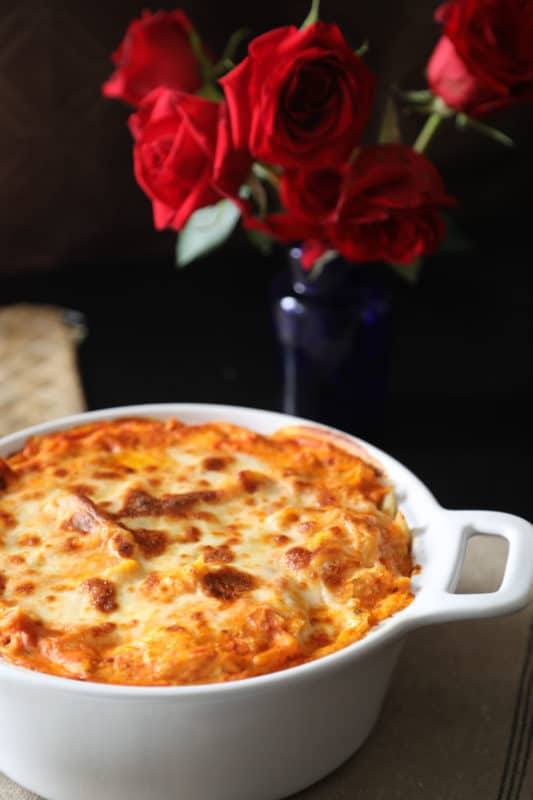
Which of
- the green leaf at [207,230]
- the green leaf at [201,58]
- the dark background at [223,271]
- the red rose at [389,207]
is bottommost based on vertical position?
the dark background at [223,271]

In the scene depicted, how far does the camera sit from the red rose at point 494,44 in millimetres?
1500

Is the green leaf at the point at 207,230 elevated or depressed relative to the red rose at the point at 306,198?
depressed

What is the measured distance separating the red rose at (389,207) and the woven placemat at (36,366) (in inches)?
23.1

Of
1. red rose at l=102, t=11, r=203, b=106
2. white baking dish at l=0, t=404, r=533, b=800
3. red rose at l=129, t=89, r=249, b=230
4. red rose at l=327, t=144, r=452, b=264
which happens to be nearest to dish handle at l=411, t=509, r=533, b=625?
white baking dish at l=0, t=404, r=533, b=800

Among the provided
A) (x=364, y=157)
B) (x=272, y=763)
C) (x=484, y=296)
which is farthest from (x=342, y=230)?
(x=484, y=296)

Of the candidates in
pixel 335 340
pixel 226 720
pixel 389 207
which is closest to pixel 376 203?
pixel 389 207

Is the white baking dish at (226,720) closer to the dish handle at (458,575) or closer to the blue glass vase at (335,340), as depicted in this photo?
the dish handle at (458,575)

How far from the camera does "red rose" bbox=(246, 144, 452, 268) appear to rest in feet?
4.89

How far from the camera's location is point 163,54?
159 cm

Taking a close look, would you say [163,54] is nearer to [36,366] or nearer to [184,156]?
[184,156]

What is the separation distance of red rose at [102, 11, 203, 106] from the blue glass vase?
0.30 meters

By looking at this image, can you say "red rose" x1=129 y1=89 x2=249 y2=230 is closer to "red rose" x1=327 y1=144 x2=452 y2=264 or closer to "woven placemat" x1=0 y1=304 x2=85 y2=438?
"red rose" x1=327 y1=144 x2=452 y2=264

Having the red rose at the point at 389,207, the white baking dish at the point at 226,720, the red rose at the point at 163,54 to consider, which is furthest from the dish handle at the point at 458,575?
the red rose at the point at 163,54

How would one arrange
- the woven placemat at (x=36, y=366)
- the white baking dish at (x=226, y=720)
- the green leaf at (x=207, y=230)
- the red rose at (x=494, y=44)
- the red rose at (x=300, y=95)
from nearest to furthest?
the white baking dish at (x=226, y=720)
the red rose at (x=300, y=95)
the red rose at (x=494, y=44)
the green leaf at (x=207, y=230)
the woven placemat at (x=36, y=366)
